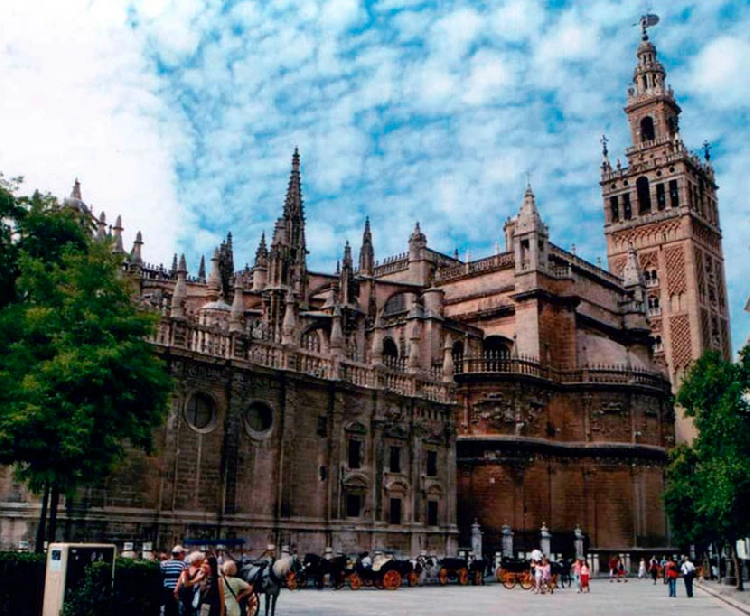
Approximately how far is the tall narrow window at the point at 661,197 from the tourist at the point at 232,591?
240ft

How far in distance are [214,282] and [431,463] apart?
1652 centimetres

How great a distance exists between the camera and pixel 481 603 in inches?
855

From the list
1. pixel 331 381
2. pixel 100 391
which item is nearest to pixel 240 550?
pixel 331 381

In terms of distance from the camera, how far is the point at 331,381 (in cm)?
3175

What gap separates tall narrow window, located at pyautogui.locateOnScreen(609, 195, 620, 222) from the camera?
8069 cm

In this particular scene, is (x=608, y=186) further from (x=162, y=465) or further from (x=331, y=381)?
(x=162, y=465)

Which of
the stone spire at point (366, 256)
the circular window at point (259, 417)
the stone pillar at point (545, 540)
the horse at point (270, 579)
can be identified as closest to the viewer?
the horse at point (270, 579)

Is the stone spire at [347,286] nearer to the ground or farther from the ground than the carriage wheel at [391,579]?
farther from the ground

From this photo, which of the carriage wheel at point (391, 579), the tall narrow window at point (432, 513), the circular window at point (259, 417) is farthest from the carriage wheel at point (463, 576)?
the circular window at point (259, 417)

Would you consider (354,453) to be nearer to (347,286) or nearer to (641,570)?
(347,286)

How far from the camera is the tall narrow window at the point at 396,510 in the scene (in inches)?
1325

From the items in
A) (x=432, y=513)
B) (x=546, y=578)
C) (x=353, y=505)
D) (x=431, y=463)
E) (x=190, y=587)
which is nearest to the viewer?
(x=190, y=587)

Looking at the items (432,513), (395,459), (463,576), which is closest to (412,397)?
(395,459)

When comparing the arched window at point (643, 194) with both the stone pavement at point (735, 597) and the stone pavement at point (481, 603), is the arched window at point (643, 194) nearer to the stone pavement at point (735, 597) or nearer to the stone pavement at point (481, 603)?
the stone pavement at point (735, 597)
